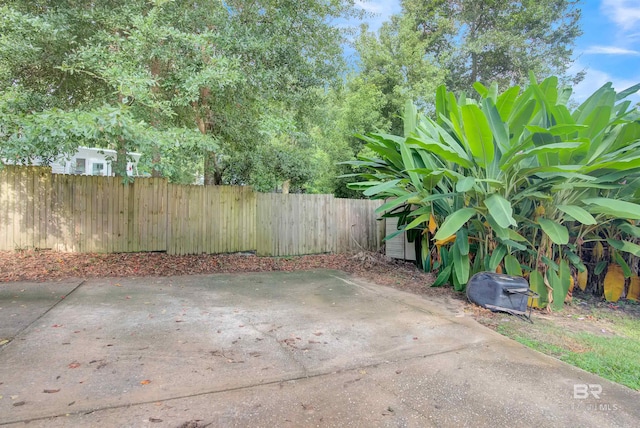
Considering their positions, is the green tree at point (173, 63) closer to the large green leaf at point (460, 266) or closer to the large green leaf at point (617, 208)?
the large green leaf at point (460, 266)

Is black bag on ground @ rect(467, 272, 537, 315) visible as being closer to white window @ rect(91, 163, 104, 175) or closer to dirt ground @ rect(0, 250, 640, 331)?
dirt ground @ rect(0, 250, 640, 331)

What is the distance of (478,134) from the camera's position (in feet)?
13.5

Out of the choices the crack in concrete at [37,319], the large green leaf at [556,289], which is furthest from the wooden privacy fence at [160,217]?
the large green leaf at [556,289]

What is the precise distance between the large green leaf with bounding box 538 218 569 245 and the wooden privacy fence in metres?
5.06

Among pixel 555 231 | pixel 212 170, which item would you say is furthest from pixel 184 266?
pixel 555 231

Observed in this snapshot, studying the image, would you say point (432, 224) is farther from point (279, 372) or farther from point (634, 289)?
point (279, 372)

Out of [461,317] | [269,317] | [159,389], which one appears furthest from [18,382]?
[461,317]

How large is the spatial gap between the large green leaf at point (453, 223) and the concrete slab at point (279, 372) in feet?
3.27

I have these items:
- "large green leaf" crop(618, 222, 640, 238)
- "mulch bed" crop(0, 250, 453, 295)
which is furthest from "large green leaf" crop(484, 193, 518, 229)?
"large green leaf" crop(618, 222, 640, 238)

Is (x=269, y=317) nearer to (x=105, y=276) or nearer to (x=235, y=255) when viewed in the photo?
(x=105, y=276)

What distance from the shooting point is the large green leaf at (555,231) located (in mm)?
3947

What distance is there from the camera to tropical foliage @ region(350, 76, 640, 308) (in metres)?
4.04

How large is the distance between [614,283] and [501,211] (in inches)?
113

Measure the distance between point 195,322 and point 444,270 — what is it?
12.4ft
